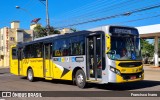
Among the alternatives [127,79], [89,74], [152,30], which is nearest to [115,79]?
[127,79]

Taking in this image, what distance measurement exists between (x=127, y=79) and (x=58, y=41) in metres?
5.52

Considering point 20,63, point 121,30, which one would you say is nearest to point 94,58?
point 121,30

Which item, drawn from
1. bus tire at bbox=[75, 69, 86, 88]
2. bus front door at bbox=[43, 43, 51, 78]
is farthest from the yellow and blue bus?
bus front door at bbox=[43, 43, 51, 78]

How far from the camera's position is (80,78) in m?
15.8

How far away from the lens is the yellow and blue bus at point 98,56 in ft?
46.4

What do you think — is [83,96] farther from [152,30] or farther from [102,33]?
[152,30]

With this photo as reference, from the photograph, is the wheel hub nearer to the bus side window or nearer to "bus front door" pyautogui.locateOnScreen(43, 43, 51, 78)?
"bus front door" pyautogui.locateOnScreen(43, 43, 51, 78)

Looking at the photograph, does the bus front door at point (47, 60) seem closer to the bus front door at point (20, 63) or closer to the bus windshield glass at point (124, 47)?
the bus front door at point (20, 63)

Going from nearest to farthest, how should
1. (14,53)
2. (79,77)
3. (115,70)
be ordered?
(115,70) → (79,77) → (14,53)

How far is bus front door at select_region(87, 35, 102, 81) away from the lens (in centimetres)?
1460

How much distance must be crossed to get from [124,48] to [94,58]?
1522 mm

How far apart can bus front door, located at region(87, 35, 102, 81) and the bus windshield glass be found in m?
0.67

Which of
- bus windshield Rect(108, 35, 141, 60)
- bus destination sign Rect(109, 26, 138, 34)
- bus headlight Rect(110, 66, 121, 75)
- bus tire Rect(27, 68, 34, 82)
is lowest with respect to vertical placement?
bus tire Rect(27, 68, 34, 82)

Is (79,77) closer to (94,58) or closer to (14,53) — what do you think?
(94,58)
